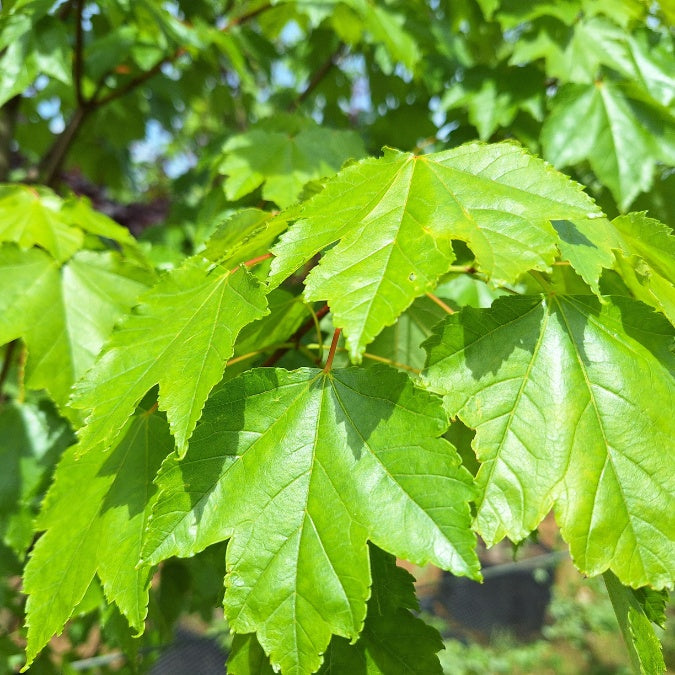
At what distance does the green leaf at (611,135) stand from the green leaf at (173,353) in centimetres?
91

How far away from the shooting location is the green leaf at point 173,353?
63cm

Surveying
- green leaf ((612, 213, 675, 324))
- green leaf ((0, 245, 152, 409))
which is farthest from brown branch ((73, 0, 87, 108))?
green leaf ((612, 213, 675, 324))

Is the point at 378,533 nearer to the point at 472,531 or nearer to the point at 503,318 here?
the point at 472,531

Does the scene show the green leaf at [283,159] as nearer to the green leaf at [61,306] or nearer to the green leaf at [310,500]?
the green leaf at [61,306]

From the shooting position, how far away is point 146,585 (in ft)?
2.19

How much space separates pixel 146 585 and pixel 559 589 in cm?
465

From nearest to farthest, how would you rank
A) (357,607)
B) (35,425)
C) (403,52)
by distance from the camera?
(357,607)
(35,425)
(403,52)

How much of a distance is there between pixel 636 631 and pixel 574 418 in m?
0.24

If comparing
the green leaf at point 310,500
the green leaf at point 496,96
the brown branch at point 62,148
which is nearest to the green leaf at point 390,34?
the green leaf at point 496,96

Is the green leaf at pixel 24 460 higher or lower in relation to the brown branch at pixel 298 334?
lower

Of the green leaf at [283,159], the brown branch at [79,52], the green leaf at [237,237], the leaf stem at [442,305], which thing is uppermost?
the brown branch at [79,52]

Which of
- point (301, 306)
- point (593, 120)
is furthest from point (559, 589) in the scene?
point (301, 306)

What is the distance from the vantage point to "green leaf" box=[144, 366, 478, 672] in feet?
1.98

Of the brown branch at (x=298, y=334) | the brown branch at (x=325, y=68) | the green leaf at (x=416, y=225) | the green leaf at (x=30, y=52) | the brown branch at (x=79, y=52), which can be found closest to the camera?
the green leaf at (x=416, y=225)
